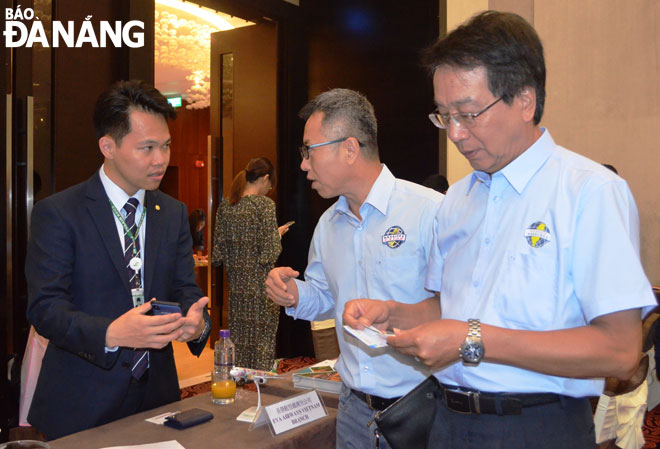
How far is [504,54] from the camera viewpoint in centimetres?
131

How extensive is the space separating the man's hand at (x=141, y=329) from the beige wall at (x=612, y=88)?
12.6 ft

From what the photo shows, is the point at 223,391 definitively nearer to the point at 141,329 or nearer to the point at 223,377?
the point at 223,377

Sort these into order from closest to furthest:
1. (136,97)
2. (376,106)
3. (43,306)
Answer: (43,306), (136,97), (376,106)

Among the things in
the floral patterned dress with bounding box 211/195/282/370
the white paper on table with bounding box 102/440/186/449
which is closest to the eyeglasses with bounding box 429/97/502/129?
the white paper on table with bounding box 102/440/186/449

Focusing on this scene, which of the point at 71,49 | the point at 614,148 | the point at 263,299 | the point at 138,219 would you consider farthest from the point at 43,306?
the point at 614,148

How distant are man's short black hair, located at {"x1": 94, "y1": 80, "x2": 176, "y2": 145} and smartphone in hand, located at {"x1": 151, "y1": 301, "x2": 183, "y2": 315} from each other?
665 millimetres

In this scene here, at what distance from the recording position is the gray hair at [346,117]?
2086 mm

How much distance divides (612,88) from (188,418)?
13.2 ft

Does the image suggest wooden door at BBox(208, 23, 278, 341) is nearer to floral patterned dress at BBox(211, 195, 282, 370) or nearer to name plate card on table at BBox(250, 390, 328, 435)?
floral patterned dress at BBox(211, 195, 282, 370)

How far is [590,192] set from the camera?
120 cm

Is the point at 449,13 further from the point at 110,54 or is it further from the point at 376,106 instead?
the point at 110,54

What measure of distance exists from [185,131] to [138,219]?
10450 mm

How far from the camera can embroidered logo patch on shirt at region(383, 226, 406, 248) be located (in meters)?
1.93

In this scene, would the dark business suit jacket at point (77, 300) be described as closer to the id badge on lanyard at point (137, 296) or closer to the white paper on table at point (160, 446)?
the id badge on lanyard at point (137, 296)
